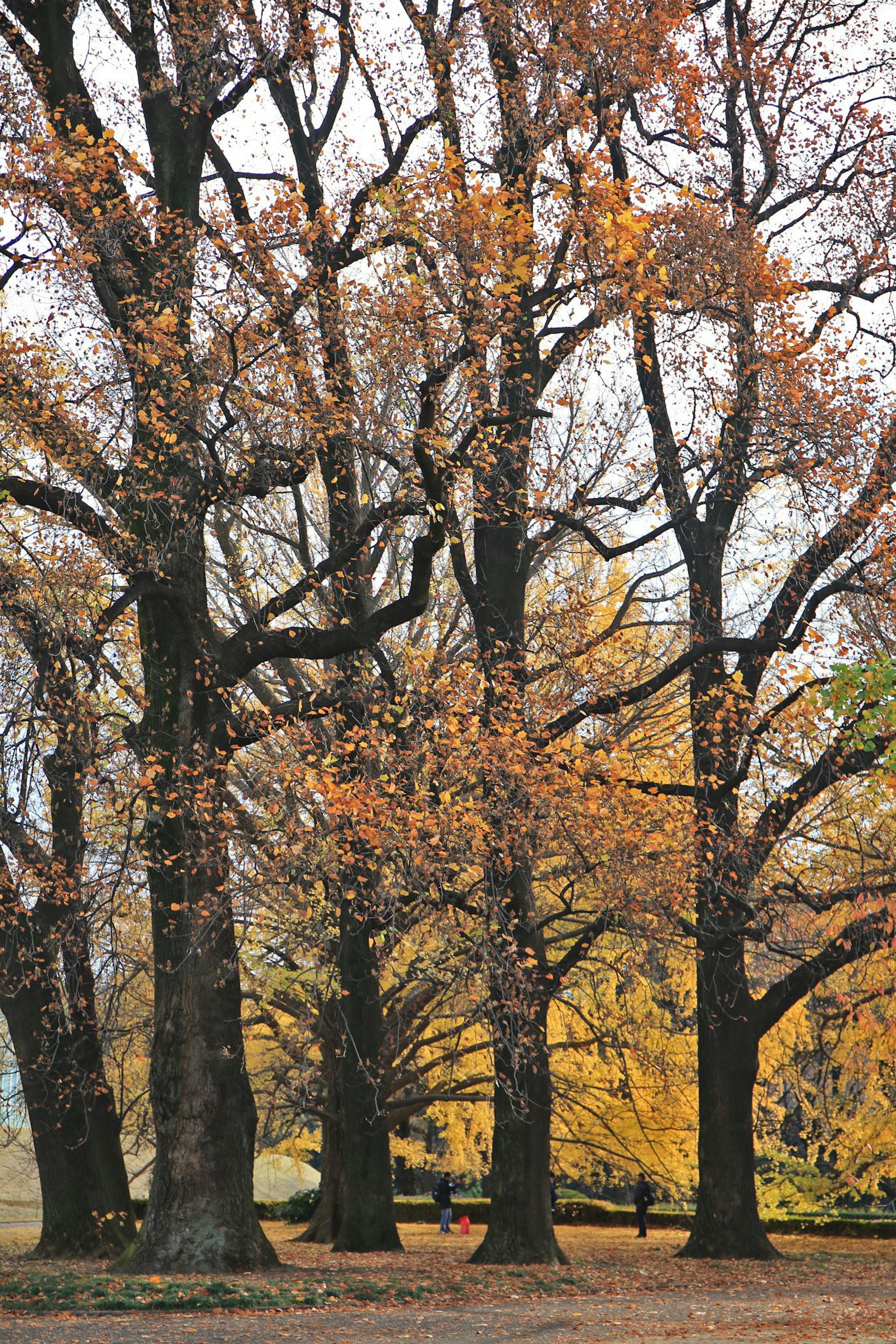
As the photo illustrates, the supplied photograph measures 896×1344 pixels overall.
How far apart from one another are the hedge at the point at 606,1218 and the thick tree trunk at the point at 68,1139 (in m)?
9.66

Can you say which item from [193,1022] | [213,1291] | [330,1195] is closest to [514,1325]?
[213,1291]

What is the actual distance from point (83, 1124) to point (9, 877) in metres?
4.77

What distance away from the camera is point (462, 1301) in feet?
38.1

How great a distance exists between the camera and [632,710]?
61.6 feet

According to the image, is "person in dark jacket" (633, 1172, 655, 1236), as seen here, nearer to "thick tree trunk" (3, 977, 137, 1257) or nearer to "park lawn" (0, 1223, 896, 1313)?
"park lawn" (0, 1223, 896, 1313)

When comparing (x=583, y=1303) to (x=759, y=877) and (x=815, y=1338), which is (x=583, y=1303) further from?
(x=759, y=877)

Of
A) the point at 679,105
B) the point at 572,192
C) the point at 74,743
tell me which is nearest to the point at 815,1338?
the point at 74,743

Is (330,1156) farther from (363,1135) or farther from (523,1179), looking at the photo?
(523,1179)

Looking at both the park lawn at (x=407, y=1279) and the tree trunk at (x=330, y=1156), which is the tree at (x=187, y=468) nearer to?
the park lawn at (x=407, y=1279)

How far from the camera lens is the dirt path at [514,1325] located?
855cm

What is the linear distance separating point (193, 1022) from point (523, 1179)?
16.3 feet

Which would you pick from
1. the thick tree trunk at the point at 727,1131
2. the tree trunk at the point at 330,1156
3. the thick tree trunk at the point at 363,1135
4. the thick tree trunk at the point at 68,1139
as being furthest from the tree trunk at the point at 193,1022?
the tree trunk at the point at 330,1156

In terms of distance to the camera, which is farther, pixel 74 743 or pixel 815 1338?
pixel 74 743

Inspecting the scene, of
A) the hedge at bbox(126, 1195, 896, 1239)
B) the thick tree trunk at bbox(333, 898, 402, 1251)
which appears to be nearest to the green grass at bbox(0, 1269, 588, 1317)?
the thick tree trunk at bbox(333, 898, 402, 1251)
